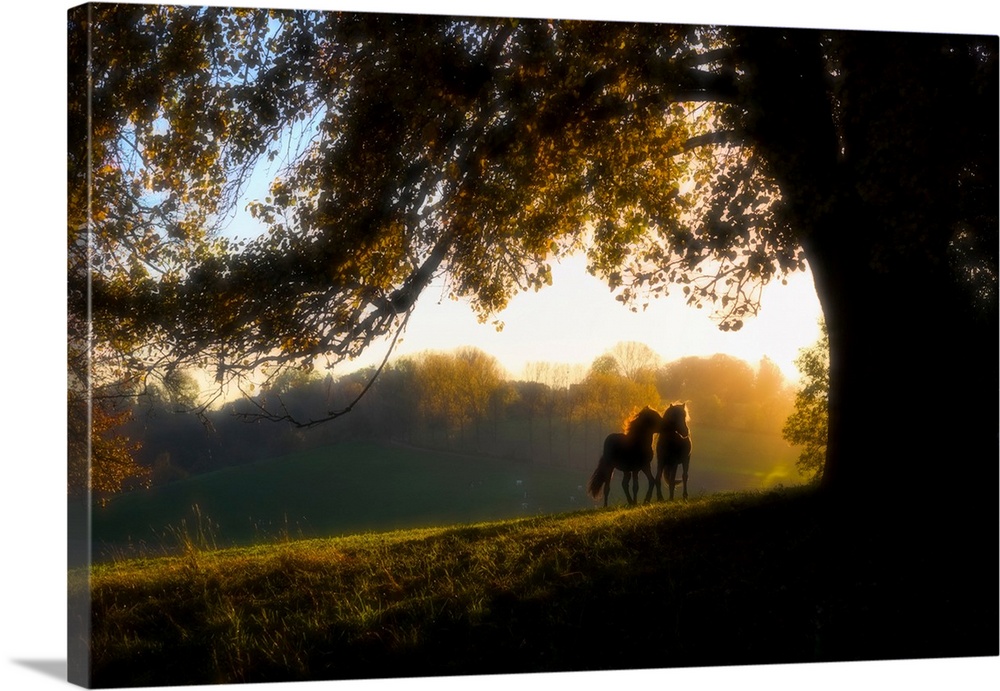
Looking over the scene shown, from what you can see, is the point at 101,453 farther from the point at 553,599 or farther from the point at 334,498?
the point at 553,599

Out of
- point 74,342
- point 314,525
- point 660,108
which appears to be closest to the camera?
point 74,342

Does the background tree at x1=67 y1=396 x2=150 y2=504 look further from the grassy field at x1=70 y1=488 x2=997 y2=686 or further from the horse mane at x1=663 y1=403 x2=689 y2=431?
the horse mane at x1=663 y1=403 x2=689 y2=431

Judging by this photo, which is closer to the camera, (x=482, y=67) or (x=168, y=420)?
(x=168, y=420)

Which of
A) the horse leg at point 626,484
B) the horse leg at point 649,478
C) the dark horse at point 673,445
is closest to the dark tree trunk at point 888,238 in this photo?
the dark horse at point 673,445

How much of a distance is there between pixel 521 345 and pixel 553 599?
1.64 meters

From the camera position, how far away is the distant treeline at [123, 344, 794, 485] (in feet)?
26.5

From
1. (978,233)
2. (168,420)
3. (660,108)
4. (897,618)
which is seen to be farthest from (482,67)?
(897,618)

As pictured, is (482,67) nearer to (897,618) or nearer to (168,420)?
(168,420)

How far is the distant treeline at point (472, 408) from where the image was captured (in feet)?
26.5

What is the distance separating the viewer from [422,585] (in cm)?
836

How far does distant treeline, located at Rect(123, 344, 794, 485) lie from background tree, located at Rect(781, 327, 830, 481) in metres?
0.10

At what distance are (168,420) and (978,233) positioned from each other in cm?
561

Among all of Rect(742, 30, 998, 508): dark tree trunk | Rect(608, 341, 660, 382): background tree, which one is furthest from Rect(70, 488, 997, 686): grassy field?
Rect(608, 341, 660, 382): background tree

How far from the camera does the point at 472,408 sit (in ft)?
28.8
